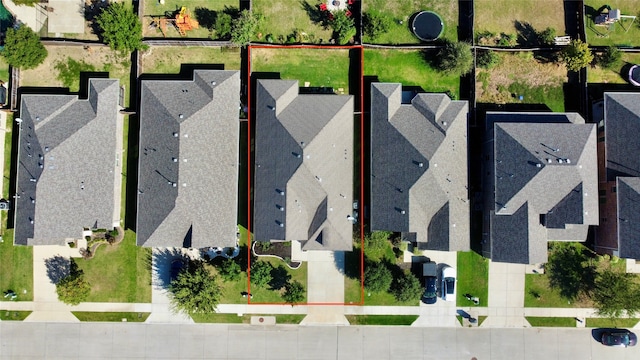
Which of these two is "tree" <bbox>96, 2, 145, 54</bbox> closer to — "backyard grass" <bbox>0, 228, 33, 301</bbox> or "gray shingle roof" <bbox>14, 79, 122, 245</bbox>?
"gray shingle roof" <bbox>14, 79, 122, 245</bbox>

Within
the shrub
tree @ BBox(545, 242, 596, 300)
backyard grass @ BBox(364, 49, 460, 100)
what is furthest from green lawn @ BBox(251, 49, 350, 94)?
tree @ BBox(545, 242, 596, 300)

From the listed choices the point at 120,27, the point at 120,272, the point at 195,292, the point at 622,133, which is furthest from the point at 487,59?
the point at 120,272

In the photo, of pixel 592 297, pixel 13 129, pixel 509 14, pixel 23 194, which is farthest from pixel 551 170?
pixel 13 129

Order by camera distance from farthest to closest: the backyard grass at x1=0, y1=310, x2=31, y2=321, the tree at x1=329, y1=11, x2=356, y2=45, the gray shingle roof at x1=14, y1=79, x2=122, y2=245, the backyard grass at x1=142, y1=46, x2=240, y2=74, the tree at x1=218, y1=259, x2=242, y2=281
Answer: the backyard grass at x1=142, y1=46, x2=240, y2=74 < the backyard grass at x1=0, y1=310, x2=31, y2=321 < the tree at x1=329, y1=11, x2=356, y2=45 < the tree at x1=218, y1=259, x2=242, y2=281 < the gray shingle roof at x1=14, y1=79, x2=122, y2=245

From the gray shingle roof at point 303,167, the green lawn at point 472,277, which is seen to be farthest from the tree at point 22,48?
the green lawn at point 472,277

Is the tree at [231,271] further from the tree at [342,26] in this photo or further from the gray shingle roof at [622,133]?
the gray shingle roof at [622,133]
